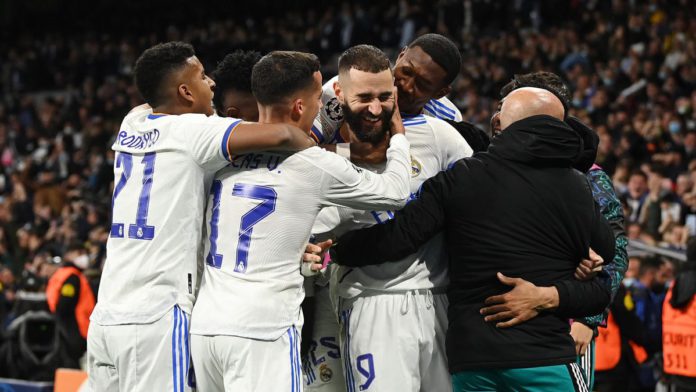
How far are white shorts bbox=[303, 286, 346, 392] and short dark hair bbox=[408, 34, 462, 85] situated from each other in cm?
126

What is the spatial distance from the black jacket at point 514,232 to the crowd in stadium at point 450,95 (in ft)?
15.4

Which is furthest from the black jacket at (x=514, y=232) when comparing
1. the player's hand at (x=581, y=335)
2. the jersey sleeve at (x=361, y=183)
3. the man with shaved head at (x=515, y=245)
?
the player's hand at (x=581, y=335)

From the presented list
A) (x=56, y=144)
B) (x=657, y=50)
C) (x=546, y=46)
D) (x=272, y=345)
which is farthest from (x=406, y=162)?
(x=56, y=144)

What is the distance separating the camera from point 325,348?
15.5ft

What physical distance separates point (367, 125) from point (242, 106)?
80 cm

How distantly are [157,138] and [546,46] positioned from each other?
486 inches

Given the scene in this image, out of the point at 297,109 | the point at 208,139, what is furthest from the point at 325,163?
the point at 208,139

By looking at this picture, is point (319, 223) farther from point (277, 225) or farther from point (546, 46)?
point (546, 46)

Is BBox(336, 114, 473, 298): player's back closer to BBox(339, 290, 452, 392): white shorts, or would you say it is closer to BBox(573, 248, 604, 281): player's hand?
BBox(339, 290, 452, 392): white shorts

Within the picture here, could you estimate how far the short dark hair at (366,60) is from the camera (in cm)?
425

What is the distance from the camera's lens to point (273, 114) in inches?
159

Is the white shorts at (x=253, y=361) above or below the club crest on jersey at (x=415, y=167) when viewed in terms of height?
below

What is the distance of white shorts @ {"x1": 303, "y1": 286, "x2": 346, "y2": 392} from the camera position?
4.70 metres

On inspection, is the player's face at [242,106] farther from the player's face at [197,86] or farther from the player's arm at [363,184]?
the player's arm at [363,184]
